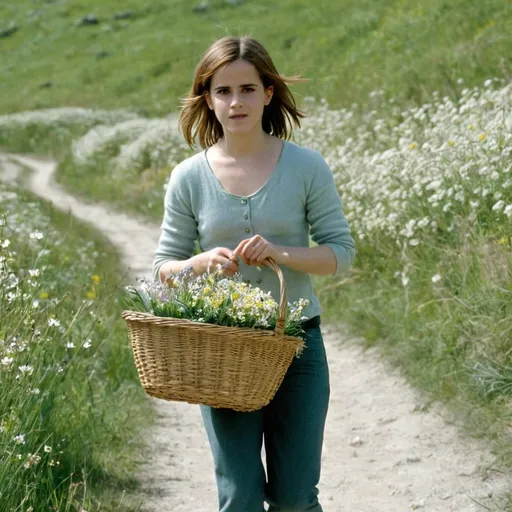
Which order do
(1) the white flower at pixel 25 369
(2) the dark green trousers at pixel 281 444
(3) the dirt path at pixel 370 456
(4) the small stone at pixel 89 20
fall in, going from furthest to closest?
1. (4) the small stone at pixel 89 20
2. (3) the dirt path at pixel 370 456
3. (1) the white flower at pixel 25 369
4. (2) the dark green trousers at pixel 281 444

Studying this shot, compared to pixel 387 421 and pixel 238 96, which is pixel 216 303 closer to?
pixel 238 96

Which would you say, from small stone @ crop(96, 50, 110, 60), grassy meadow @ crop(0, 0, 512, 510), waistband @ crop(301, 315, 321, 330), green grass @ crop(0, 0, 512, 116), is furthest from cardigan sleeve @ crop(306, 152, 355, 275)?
small stone @ crop(96, 50, 110, 60)

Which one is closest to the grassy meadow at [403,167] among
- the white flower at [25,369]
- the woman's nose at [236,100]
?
the white flower at [25,369]

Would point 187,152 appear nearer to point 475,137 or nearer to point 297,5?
point 475,137

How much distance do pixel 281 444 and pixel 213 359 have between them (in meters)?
0.51

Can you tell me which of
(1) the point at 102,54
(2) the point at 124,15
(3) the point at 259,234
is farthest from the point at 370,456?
(2) the point at 124,15

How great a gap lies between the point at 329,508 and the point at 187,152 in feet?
39.8

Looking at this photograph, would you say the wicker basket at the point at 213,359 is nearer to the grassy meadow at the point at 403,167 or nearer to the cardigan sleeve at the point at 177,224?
the cardigan sleeve at the point at 177,224

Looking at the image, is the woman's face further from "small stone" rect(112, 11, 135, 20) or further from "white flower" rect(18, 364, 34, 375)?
"small stone" rect(112, 11, 135, 20)

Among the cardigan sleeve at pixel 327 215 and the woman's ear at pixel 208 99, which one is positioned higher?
the woman's ear at pixel 208 99

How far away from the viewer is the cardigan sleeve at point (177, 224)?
12.0 feet

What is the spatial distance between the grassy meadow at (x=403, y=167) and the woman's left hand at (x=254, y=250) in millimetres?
1301

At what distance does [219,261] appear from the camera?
11.0 feet

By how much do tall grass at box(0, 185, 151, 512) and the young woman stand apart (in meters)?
0.64
